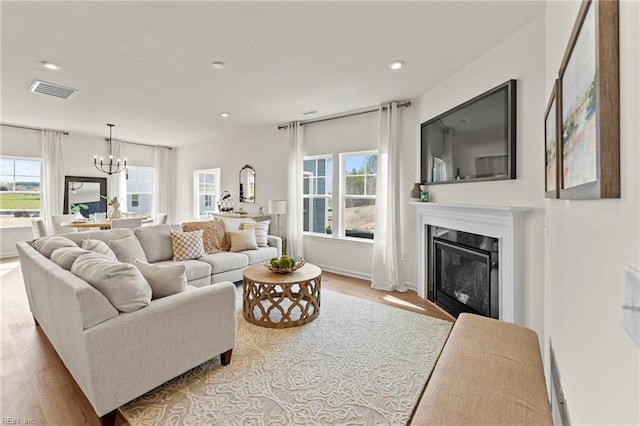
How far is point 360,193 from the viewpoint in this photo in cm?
488

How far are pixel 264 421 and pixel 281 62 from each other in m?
2.99

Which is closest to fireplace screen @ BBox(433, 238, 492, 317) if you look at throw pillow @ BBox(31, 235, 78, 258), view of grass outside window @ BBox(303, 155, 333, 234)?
view of grass outside window @ BBox(303, 155, 333, 234)

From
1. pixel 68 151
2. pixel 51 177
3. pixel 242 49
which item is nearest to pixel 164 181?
pixel 68 151

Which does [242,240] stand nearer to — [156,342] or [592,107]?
[156,342]

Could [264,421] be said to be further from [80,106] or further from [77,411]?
[80,106]

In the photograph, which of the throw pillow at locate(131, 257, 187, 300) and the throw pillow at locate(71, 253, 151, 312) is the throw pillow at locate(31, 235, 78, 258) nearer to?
the throw pillow at locate(71, 253, 151, 312)

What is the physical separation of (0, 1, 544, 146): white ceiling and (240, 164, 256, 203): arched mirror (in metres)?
1.81

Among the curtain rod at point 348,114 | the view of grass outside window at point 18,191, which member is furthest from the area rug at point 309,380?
the view of grass outside window at point 18,191

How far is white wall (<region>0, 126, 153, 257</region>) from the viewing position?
19.2 feet

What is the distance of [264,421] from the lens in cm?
173

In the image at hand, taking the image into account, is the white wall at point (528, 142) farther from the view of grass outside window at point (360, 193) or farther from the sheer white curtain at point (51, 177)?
the sheer white curtain at point (51, 177)

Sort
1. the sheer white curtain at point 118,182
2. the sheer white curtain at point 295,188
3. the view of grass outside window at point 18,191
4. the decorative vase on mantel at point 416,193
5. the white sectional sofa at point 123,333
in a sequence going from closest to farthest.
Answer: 1. the white sectional sofa at point 123,333
2. the decorative vase on mantel at point 416,193
3. the sheer white curtain at point 295,188
4. the view of grass outside window at point 18,191
5. the sheer white curtain at point 118,182

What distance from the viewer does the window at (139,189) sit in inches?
298

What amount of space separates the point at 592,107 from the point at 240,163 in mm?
6222
